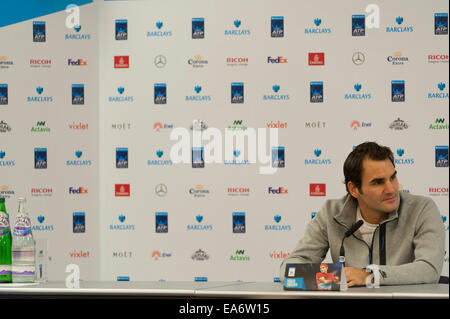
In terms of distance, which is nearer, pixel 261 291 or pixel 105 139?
pixel 261 291

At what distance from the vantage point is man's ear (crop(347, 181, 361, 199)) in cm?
297

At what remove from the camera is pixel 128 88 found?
17.9 feet

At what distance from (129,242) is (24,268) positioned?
9.46 ft

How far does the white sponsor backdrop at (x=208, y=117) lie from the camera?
5.23 meters

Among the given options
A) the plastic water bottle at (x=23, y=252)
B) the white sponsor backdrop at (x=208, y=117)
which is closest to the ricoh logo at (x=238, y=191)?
the white sponsor backdrop at (x=208, y=117)

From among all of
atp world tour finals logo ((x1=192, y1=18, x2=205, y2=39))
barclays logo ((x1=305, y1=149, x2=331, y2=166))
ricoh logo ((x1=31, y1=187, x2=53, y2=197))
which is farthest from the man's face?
ricoh logo ((x1=31, y1=187, x2=53, y2=197))

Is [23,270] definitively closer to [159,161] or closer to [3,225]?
[3,225]

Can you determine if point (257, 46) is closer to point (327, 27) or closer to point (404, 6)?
point (327, 27)

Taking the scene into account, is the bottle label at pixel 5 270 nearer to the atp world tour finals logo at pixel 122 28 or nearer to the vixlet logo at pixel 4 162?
the vixlet logo at pixel 4 162

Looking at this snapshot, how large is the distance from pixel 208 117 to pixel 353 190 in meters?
2.53

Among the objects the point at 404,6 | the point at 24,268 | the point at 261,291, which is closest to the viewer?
the point at 261,291

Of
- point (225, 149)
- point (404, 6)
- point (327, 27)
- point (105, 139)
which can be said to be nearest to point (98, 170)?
point (105, 139)

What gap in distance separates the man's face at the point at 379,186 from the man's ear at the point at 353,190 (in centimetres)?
1

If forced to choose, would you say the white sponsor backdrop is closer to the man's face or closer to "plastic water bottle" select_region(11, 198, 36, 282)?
the man's face
